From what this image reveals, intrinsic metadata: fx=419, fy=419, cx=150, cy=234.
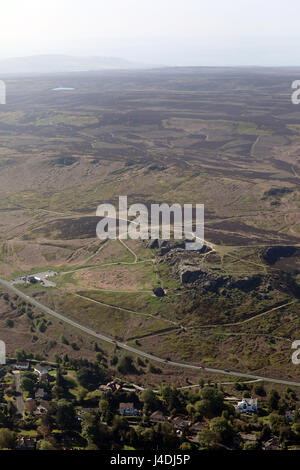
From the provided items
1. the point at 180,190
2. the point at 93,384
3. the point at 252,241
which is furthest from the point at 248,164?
the point at 93,384

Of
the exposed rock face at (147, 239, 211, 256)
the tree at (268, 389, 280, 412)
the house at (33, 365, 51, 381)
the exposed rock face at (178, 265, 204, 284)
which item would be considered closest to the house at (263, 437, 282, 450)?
the tree at (268, 389, 280, 412)

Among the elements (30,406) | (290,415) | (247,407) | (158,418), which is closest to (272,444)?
(290,415)

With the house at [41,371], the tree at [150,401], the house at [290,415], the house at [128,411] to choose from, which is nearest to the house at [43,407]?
the house at [41,371]

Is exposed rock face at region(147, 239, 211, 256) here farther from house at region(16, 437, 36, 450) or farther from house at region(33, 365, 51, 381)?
house at region(16, 437, 36, 450)

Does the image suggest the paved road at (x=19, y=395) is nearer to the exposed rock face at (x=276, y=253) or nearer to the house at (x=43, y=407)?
the house at (x=43, y=407)
